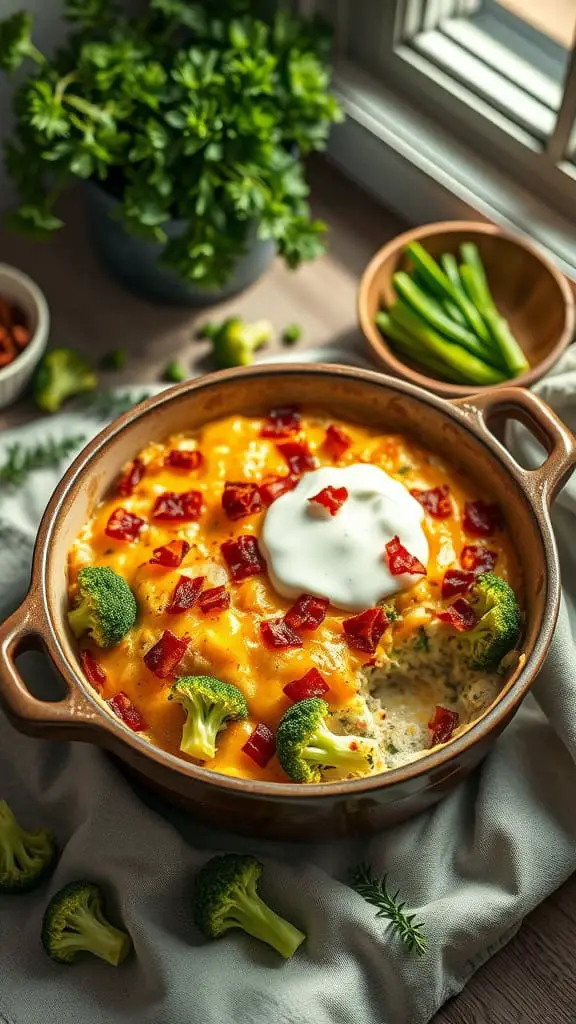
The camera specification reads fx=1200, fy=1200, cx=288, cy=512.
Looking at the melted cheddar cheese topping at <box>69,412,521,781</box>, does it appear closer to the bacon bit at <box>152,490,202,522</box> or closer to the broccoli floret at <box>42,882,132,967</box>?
the bacon bit at <box>152,490,202,522</box>

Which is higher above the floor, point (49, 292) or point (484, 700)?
point (484, 700)

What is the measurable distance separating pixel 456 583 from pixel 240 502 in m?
0.51

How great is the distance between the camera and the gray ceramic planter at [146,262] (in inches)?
132

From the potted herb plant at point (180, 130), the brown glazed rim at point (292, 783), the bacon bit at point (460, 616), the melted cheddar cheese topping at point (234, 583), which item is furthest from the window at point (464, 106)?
the bacon bit at point (460, 616)

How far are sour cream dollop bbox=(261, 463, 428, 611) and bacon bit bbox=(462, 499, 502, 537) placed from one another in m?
0.12

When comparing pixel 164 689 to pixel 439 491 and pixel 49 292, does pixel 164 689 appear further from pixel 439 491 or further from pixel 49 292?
pixel 49 292

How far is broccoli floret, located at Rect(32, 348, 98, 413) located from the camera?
10.7 feet

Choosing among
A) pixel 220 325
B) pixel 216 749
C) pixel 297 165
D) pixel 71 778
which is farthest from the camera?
pixel 220 325

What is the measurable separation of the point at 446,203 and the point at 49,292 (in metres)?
1.23

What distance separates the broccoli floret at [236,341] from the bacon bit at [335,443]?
577 mm

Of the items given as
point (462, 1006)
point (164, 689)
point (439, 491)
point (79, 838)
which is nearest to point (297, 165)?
point (439, 491)

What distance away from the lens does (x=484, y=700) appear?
2.50 m

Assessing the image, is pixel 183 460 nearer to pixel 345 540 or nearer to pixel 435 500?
pixel 345 540

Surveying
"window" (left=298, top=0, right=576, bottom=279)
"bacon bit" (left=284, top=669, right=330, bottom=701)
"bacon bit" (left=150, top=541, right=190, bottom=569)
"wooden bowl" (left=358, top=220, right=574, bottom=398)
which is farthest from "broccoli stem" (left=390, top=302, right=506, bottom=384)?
"bacon bit" (left=284, top=669, right=330, bottom=701)
